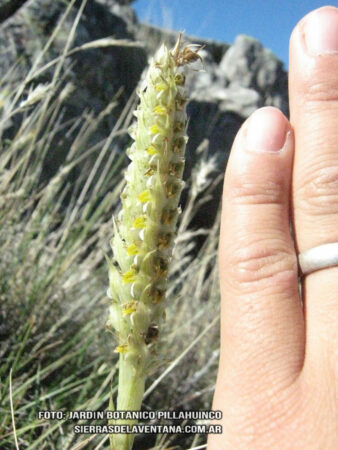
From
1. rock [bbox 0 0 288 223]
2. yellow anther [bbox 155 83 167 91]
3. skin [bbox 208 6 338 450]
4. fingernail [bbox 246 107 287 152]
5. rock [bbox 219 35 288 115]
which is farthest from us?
rock [bbox 219 35 288 115]

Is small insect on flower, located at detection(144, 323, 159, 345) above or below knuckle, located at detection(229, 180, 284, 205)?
below

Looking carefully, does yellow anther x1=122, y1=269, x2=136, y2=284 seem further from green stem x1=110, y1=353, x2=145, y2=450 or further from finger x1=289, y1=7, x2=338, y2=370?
finger x1=289, y1=7, x2=338, y2=370

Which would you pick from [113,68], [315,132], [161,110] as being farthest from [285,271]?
[113,68]

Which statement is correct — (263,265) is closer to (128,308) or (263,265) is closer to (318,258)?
(318,258)

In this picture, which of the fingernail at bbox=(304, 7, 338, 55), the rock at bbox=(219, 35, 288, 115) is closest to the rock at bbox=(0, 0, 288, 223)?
the rock at bbox=(219, 35, 288, 115)

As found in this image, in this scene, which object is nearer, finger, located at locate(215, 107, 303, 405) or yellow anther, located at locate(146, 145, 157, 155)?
yellow anther, located at locate(146, 145, 157, 155)

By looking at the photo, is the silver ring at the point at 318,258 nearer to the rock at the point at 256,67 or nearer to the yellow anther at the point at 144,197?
the yellow anther at the point at 144,197

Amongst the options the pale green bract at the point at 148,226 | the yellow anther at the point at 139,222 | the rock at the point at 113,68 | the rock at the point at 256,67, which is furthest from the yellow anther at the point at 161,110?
the rock at the point at 256,67

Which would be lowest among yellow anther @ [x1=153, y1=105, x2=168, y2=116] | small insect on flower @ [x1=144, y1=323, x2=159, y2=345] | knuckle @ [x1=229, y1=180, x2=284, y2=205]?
small insect on flower @ [x1=144, y1=323, x2=159, y2=345]

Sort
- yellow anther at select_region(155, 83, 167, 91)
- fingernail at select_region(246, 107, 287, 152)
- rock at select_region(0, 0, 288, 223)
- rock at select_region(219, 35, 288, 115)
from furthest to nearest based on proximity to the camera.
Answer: rock at select_region(219, 35, 288, 115) → rock at select_region(0, 0, 288, 223) → fingernail at select_region(246, 107, 287, 152) → yellow anther at select_region(155, 83, 167, 91)
